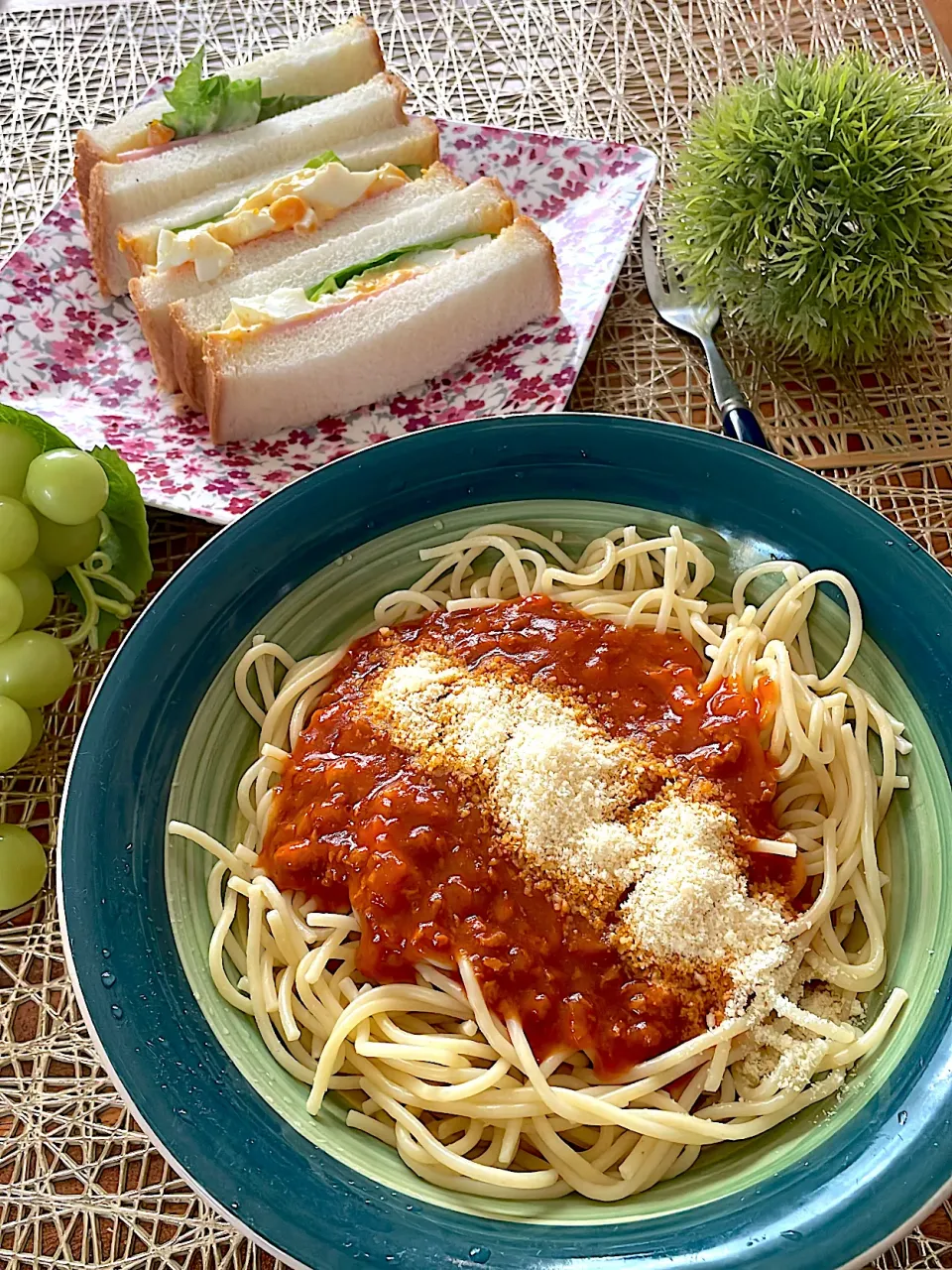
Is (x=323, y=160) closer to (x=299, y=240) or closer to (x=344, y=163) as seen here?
(x=344, y=163)

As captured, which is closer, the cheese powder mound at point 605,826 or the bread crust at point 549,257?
the cheese powder mound at point 605,826

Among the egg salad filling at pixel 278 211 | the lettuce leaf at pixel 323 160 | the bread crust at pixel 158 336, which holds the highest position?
the lettuce leaf at pixel 323 160

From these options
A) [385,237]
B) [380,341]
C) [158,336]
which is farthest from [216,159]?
[380,341]

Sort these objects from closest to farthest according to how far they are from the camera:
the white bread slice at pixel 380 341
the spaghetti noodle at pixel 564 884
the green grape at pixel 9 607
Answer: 1. the spaghetti noodle at pixel 564 884
2. the green grape at pixel 9 607
3. the white bread slice at pixel 380 341

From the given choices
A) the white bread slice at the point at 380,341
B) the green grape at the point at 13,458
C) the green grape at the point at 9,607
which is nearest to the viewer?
the green grape at the point at 9,607

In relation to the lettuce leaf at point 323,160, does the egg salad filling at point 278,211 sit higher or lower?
lower

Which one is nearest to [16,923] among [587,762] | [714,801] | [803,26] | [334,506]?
[334,506]

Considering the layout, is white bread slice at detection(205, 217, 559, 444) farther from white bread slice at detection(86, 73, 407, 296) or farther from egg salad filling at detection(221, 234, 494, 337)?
white bread slice at detection(86, 73, 407, 296)

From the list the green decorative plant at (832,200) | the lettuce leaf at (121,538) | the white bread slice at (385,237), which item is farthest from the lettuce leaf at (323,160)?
the lettuce leaf at (121,538)

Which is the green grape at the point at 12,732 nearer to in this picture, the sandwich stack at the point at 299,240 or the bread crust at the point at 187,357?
the sandwich stack at the point at 299,240
